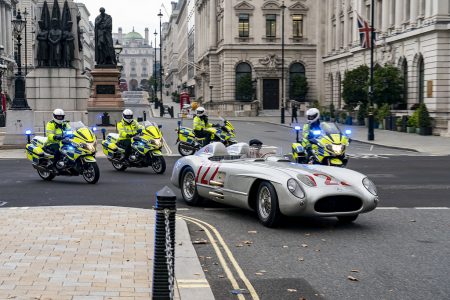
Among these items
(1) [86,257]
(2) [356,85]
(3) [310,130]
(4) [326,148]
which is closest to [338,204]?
(1) [86,257]

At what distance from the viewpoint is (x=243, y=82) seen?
76.2 meters

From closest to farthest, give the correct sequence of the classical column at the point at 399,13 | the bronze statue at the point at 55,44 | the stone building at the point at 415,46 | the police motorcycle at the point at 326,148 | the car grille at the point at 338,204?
the car grille at the point at 338,204
the police motorcycle at the point at 326,148
the bronze statue at the point at 55,44
the stone building at the point at 415,46
the classical column at the point at 399,13

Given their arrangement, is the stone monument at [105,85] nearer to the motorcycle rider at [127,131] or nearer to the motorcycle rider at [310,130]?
the motorcycle rider at [127,131]

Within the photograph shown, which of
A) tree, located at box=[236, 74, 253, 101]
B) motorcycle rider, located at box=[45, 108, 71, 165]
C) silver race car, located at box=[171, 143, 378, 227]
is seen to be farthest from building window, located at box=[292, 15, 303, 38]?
silver race car, located at box=[171, 143, 378, 227]


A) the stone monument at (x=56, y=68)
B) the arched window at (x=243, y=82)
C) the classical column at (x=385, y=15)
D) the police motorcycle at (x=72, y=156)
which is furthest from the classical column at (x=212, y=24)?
the police motorcycle at (x=72, y=156)

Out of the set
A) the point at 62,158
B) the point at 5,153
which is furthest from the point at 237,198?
A: the point at 5,153

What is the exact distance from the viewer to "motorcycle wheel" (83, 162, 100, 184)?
1570cm

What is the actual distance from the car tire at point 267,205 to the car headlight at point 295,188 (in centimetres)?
27

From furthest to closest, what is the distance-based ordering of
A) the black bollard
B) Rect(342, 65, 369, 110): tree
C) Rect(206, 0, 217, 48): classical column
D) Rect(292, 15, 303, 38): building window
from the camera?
Rect(206, 0, 217, 48): classical column, Rect(292, 15, 303, 38): building window, Rect(342, 65, 369, 110): tree, the black bollard

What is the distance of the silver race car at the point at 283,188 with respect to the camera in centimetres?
972

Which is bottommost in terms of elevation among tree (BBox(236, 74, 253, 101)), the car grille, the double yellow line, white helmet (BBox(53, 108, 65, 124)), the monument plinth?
the double yellow line

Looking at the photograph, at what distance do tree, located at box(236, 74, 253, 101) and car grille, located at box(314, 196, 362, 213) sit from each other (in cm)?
6657

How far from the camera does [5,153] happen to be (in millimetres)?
25422

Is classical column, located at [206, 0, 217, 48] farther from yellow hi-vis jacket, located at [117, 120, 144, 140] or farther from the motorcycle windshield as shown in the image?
the motorcycle windshield
